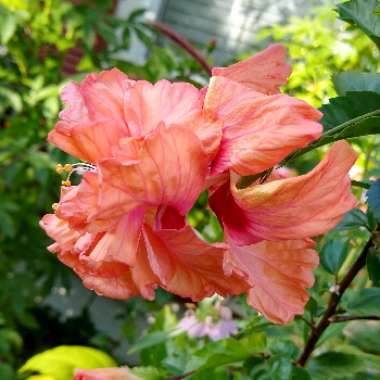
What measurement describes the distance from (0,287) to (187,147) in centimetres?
239

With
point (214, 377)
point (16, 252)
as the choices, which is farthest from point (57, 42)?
point (214, 377)

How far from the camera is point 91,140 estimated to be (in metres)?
0.58

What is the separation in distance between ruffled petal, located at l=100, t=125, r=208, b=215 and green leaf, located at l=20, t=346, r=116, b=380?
38.8 inches

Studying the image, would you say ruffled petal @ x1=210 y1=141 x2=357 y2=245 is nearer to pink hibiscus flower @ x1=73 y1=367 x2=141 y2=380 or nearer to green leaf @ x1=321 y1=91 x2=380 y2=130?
green leaf @ x1=321 y1=91 x2=380 y2=130

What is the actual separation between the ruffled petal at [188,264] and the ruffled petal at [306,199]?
46mm

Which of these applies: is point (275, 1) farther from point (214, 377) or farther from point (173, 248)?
point (173, 248)

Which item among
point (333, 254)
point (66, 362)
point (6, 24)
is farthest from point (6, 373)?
point (333, 254)

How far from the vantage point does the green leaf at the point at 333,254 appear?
1.05 metres

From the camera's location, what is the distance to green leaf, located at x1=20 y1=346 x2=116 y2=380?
1483 mm

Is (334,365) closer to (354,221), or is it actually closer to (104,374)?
(354,221)

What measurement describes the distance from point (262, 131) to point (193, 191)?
0.07 m

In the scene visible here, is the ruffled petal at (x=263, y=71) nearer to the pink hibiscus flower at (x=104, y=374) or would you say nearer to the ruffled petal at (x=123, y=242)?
the ruffled petal at (x=123, y=242)

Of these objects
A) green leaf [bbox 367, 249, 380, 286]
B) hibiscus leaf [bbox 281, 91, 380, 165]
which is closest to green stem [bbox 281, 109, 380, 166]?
hibiscus leaf [bbox 281, 91, 380, 165]

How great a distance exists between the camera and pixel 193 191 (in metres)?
0.58
